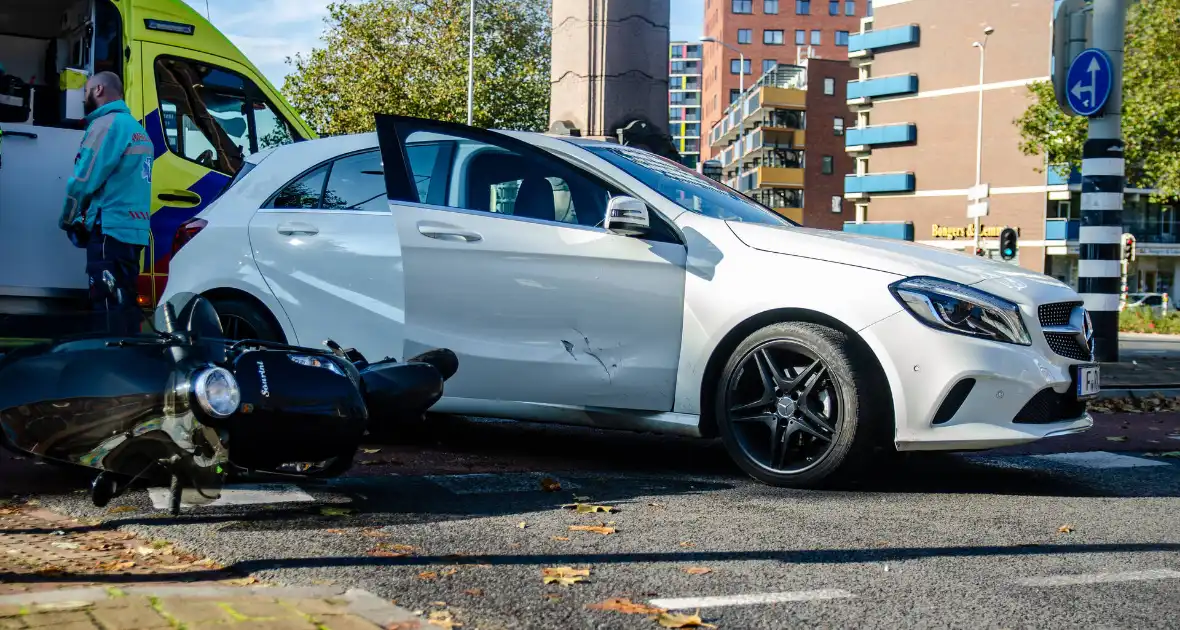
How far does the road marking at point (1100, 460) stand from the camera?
275 inches

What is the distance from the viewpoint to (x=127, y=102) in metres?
10.9

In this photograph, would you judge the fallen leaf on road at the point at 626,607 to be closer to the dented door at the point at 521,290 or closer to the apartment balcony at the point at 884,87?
the dented door at the point at 521,290

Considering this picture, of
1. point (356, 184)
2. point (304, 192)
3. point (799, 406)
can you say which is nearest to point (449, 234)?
point (356, 184)

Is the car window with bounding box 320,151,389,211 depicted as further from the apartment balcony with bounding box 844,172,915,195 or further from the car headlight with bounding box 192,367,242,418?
the apartment balcony with bounding box 844,172,915,195

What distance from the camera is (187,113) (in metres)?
11.3

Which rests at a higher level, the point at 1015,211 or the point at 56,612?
the point at 1015,211

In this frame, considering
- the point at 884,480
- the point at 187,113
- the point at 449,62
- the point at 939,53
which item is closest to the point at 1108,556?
the point at 884,480

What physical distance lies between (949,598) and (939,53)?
233ft

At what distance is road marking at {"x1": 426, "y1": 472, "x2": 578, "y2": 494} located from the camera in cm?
563

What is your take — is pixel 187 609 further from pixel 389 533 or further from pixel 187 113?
pixel 187 113

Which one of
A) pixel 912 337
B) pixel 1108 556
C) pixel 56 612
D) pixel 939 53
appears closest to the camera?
pixel 56 612

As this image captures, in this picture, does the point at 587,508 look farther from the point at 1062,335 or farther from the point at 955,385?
the point at 1062,335

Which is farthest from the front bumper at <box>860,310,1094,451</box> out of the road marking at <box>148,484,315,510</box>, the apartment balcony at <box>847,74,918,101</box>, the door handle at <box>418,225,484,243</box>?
the apartment balcony at <box>847,74,918,101</box>

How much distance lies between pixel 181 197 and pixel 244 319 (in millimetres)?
4344
